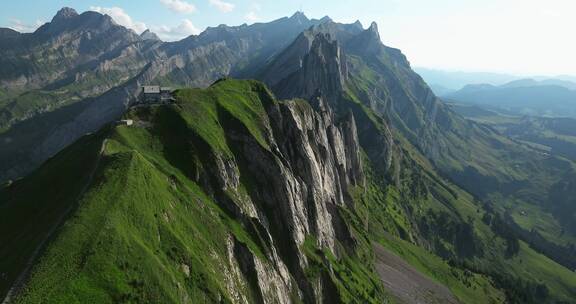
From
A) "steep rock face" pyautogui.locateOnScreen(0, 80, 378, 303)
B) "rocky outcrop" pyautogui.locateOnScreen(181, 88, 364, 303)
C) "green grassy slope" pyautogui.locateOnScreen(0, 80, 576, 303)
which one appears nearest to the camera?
"green grassy slope" pyautogui.locateOnScreen(0, 80, 576, 303)

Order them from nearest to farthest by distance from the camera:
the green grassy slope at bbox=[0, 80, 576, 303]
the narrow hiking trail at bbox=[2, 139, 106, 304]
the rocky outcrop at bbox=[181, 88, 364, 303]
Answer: the narrow hiking trail at bbox=[2, 139, 106, 304]
the green grassy slope at bbox=[0, 80, 576, 303]
the rocky outcrop at bbox=[181, 88, 364, 303]

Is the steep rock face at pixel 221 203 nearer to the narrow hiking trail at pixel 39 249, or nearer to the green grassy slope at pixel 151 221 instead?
the green grassy slope at pixel 151 221

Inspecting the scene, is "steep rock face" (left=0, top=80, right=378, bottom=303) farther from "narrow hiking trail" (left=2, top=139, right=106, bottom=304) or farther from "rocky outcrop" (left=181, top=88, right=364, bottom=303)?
"narrow hiking trail" (left=2, top=139, right=106, bottom=304)

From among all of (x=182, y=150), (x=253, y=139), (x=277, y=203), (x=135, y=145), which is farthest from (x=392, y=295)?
(x=135, y=145)

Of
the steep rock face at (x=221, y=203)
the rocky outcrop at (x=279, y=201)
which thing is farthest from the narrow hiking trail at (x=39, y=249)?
the rocky outcrop at (x=279, y=201)

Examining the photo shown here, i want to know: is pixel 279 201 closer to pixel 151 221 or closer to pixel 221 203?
pixel 221 203

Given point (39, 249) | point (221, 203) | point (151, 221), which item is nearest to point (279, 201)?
point (221, 203)

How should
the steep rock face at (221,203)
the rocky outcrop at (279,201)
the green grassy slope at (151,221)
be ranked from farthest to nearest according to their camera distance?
the rocky outcrop at (279,201)
the steep rock face at (221,203)
the green grassy slope at (151,221)

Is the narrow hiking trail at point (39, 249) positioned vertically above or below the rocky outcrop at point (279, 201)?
above

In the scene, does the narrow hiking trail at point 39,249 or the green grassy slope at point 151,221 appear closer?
the narrow hiking trail at point 39,249

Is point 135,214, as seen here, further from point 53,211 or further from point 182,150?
point 182,150

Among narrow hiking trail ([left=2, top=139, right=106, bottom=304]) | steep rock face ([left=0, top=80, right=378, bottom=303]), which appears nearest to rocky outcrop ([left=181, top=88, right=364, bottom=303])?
steep rock face ([left=0, top=80, right=378, bottom=303])
